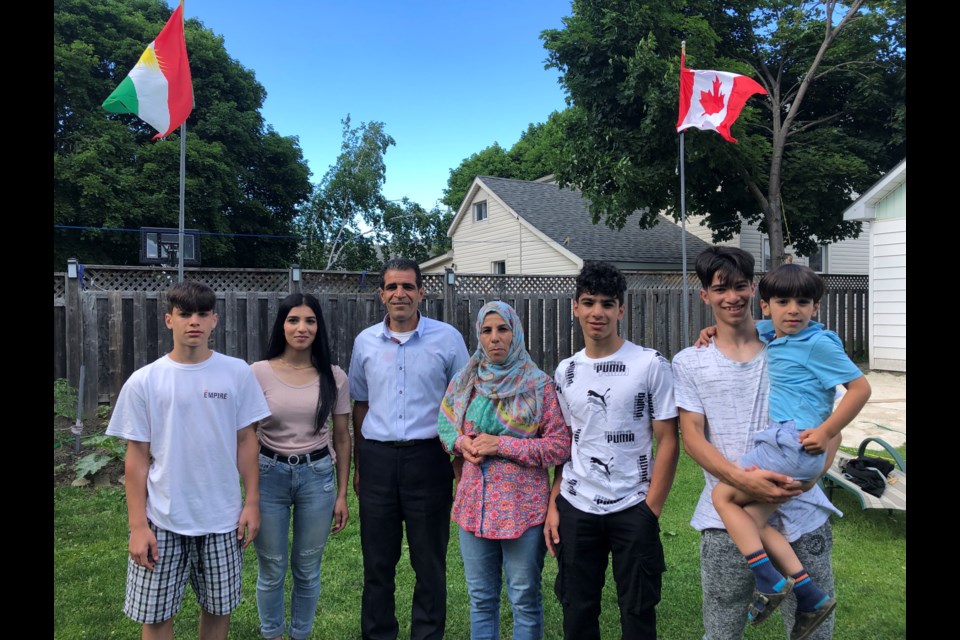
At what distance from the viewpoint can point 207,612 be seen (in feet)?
8.49

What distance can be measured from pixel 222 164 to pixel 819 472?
1996 cm

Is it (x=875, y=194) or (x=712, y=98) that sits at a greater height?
(x=712, y=98)

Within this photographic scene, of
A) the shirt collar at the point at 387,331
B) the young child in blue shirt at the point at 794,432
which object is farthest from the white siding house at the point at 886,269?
the shirt collar at the point at 387,331

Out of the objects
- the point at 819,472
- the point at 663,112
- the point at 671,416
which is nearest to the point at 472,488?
the point at 671,416

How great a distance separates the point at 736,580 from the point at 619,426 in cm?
68

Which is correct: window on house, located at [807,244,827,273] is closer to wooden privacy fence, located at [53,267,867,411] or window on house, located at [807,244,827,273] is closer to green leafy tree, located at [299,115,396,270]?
wooden privacy fence, located at [53,267,867,411]

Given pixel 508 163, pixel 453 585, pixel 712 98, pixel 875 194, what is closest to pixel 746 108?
pixel 875 194

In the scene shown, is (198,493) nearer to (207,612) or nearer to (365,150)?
(207,612)

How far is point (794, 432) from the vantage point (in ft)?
6.95

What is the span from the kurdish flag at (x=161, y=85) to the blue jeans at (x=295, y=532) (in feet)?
12.3

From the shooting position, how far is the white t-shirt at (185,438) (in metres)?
2.46

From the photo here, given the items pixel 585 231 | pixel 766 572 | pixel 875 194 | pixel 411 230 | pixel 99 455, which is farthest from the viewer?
pixel 411 230

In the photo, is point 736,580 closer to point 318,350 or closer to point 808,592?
point 808,592

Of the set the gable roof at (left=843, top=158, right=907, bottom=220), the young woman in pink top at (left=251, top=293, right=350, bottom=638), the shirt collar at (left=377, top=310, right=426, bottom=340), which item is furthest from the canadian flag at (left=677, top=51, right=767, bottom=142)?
the young woman in pink top at (left=251, top=293, right=350, bottom=638)
